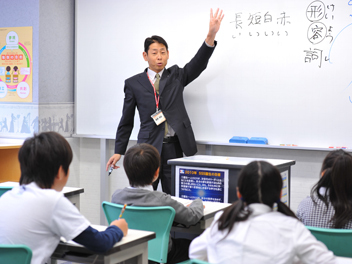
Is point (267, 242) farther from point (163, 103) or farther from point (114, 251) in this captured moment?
point (163, 103)

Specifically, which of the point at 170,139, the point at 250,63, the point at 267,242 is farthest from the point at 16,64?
the point at 267,242

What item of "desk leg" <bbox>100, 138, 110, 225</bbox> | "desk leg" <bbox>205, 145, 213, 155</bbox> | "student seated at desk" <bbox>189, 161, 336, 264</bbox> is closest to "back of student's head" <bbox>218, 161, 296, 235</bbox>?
"student seated at desk" <bbox>189, 161, 336, 264</bbox>

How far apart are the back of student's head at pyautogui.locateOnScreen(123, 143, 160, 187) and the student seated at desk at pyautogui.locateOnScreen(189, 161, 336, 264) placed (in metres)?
0.74

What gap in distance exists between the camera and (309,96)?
11.7ft

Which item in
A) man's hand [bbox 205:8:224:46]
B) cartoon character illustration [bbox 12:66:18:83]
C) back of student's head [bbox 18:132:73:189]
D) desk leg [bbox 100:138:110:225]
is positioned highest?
man's hand [bbox 205:8:224:46]

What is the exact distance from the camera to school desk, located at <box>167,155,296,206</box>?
115 inches

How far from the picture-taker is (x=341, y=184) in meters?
1.99

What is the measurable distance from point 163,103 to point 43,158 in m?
2.09

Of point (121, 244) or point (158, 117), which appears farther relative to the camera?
point (158, 117)

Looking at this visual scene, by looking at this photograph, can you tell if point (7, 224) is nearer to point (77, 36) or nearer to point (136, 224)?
point (136, 224)

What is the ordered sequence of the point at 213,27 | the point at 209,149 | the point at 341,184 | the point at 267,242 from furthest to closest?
the point at 209,149, the point at 213,27, the point at 341,184, the point at 267,242

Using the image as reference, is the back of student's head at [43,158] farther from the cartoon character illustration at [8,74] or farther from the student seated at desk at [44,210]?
the cartoon character illustration at [8,74]

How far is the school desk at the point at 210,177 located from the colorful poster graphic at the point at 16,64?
2.01 m

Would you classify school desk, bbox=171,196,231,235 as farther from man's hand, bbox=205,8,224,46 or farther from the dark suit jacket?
man's hand, bbox=205,8,224,46
